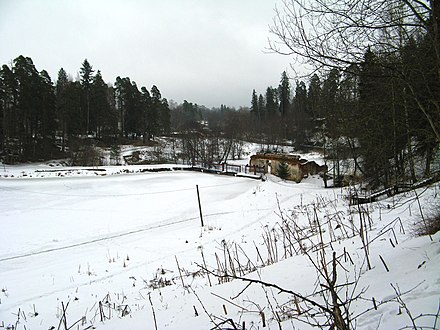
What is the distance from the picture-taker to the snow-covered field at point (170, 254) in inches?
84.0

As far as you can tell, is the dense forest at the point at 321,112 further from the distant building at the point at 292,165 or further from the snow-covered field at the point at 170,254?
the distant building at the point at 292,165

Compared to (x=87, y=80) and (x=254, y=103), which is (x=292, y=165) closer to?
(x=87, y=80)

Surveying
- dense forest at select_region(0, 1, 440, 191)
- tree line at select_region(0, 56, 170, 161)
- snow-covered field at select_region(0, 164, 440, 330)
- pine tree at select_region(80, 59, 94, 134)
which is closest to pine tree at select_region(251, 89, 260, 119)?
dense forest at select_region(0, 1, 440, 191)

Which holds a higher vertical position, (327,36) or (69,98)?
(69,98)

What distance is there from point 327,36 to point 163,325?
13.4 ft

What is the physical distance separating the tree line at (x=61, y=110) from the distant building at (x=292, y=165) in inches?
1001

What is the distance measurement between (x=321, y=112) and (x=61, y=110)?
43903mm

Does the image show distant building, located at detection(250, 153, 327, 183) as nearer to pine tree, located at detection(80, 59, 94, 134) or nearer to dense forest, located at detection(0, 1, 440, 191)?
dense forest, located at detection(0, 1, 440, 191)

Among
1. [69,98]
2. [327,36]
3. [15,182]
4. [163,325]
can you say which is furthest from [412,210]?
[69,98]

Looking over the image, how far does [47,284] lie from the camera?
20.4 feet

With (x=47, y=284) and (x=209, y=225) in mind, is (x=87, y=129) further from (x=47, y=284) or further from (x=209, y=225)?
(x=47, y=284)

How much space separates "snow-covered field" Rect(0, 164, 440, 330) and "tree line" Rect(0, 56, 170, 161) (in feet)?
52.2

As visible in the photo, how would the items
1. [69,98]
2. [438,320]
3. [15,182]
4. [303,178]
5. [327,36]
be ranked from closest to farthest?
[438,320] < [327,36] < [15,182] < [303,178] < [69,98]

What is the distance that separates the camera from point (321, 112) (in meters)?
8.54
